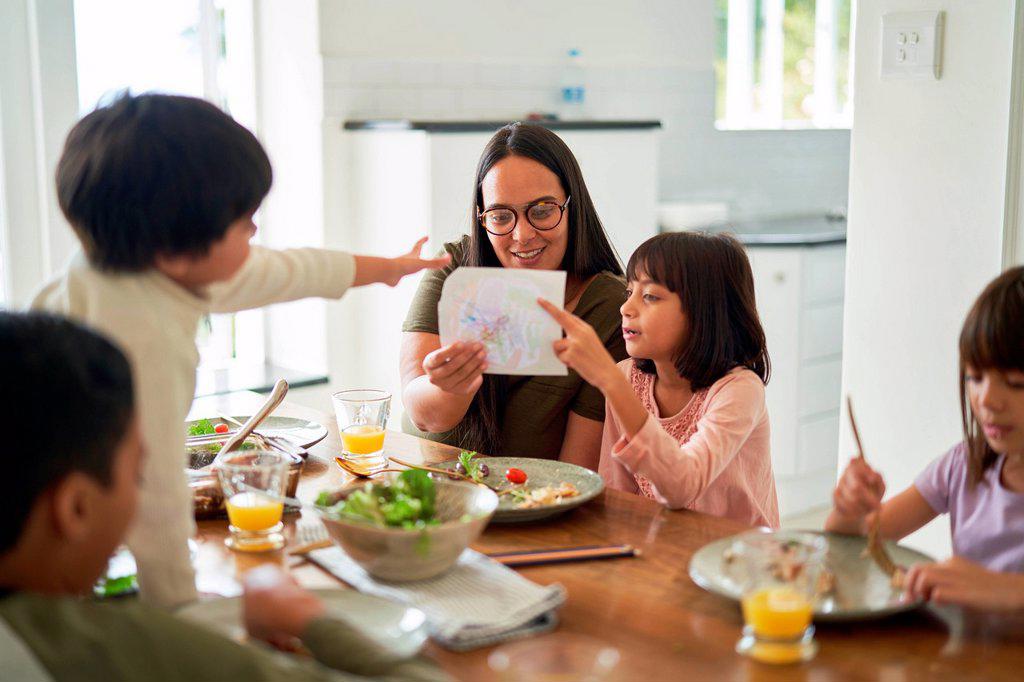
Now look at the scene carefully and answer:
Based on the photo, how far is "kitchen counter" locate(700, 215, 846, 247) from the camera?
160 inches

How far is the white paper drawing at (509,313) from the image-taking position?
179cm

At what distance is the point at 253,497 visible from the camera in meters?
1.60

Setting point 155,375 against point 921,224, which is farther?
point 921,224

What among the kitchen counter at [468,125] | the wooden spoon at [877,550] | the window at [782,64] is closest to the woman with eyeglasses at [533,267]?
the wooden spoon at [877,550]

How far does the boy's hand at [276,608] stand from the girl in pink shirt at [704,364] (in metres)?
0.76

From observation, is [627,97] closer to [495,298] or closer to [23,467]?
[495,298]

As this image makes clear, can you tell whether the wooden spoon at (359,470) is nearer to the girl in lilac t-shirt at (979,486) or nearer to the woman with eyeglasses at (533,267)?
the woman with eyeglasses at (533,267)

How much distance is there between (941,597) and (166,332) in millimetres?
939

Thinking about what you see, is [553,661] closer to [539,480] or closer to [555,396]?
[539,480]

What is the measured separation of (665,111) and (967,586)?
359 cm

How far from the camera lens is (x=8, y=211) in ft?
10.7

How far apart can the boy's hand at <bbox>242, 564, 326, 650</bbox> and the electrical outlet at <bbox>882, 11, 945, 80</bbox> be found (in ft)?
6.48

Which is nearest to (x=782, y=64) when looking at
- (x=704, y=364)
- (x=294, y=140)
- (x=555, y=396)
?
(x=294, y=140)

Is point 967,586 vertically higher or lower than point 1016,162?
lower
